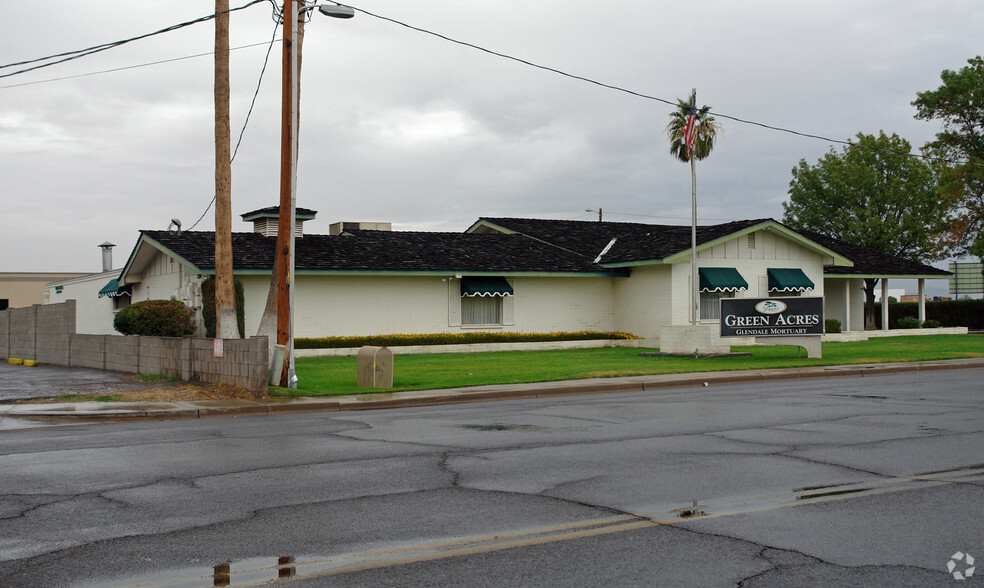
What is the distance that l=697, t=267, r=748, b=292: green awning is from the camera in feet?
113

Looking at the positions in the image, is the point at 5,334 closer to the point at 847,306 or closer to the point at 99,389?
the point at 99,389

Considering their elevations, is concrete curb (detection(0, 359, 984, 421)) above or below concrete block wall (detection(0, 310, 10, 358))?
below

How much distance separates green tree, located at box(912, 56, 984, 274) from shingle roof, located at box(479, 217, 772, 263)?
67.0 feet

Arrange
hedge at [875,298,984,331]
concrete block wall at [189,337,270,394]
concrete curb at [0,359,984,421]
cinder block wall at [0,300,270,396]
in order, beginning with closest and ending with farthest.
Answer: concrete curb at [0,359,984,421]
concrete block wall at [189,337,270,394]
cinder block wall at [0,300,270,396]
hedge at [875,298,984,331]

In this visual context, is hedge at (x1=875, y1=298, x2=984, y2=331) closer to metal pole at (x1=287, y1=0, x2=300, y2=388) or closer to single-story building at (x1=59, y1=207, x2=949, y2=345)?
single-story building at (x1=59, y1=207, x2=949, y2=345)

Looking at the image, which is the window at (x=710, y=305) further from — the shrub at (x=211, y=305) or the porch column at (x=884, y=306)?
the shrub at (x=211, y=305)

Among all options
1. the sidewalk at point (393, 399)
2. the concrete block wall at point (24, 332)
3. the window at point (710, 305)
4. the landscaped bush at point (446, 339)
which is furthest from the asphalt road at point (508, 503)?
A: the window at point (710, 305)

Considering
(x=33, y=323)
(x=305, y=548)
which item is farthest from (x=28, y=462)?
(x=33, y=323)

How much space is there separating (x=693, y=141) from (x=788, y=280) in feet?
30.2

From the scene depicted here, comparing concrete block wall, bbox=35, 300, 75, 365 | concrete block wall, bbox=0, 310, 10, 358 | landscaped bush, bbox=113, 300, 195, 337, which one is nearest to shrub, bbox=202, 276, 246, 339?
landscaped bush, bbox=113, 300, 195, 337

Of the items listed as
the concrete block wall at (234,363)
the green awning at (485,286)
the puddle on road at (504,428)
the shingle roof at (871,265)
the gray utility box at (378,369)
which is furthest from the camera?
the shingle roof at (871,265)

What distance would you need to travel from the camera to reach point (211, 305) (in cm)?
2955

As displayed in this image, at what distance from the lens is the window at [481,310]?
34.8 meters

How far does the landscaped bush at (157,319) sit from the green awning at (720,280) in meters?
18.6
